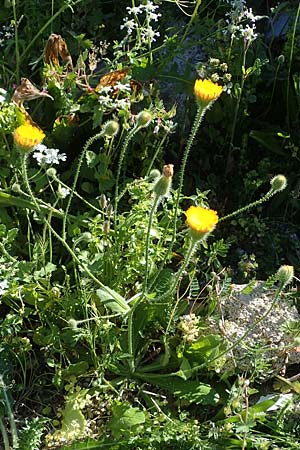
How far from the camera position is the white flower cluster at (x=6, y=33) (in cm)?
272

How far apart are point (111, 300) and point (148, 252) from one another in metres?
0.17

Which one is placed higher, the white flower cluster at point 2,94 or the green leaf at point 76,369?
the white flower cluster at point 2,94

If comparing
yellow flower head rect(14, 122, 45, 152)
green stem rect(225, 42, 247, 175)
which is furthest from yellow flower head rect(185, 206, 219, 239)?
green stem rect(225, 42, 247, 175)

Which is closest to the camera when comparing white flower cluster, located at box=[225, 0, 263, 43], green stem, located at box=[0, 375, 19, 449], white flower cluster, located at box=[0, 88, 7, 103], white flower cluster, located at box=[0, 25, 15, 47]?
green stem, located at box=[0, 375, 19, 449]

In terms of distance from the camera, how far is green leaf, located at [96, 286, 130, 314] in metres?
2.01

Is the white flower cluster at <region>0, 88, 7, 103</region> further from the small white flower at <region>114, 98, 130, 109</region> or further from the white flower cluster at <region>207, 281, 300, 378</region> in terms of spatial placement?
the white flower cluster at <region>207, 281, 300, 378</region>

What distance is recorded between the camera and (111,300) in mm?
2027

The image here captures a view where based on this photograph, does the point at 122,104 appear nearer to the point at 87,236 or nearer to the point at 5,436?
the point at 87,236

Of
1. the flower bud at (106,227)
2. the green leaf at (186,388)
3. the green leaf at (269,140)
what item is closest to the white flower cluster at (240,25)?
the green leaf at (269,140)

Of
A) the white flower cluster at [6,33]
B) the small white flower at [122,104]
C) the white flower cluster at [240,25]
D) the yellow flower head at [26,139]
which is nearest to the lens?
the yellow flower head at [26,139]

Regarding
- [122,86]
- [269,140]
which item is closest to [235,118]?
[269,140]

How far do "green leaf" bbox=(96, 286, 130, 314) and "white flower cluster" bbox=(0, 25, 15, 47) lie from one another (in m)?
1.13

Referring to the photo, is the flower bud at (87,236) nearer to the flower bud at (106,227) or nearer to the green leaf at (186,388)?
the flower bud at (106,227)

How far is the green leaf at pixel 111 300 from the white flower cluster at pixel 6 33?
3.72ft
